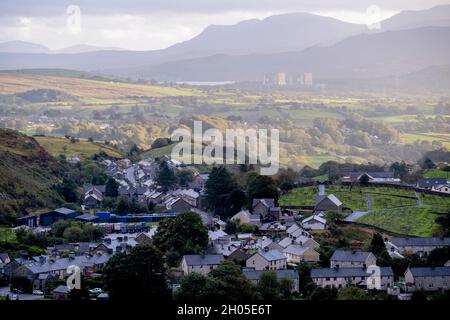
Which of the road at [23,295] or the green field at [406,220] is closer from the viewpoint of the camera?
the road at [23,295]

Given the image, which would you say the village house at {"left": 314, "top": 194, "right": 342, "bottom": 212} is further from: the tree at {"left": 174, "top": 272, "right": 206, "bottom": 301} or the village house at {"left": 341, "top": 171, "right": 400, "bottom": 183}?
the tree at {"left": 174, "top": 272, "right": 206, "bottom": 301}

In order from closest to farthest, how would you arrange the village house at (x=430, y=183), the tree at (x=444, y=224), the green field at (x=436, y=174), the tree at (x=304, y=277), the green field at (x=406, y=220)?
the tree at (x=304, y=277) → the tree at (x=444, y=224) → the green field at (x=406, y=220) → the village house at (x=430, y=183) → the green field at (x=436, y=174)

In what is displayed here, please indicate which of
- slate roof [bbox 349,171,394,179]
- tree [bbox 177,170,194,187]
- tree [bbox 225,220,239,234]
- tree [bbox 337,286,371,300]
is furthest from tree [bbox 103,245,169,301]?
slate roof [bbox 349,171,394,179]

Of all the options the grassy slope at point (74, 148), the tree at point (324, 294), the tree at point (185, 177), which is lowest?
the grassy slope at point (74, 148)

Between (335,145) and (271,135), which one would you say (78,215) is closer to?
(271,135)

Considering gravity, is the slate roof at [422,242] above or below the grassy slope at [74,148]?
above

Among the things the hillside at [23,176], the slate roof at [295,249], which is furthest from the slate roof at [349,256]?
the hillside at [23,176]

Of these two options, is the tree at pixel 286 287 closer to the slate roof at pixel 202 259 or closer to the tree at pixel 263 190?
the slate roof at pixel 202 259
